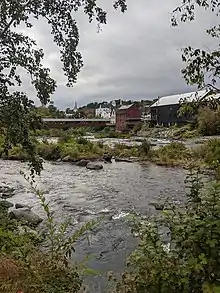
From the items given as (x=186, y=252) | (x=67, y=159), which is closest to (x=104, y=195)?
(x=186, y=252)

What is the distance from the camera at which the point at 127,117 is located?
7612 centimetres

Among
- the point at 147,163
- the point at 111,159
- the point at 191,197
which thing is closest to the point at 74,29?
the point at 191,197

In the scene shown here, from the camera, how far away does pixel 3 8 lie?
26.6ft

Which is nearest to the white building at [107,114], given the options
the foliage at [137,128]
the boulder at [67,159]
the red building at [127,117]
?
the red building at [127,117]

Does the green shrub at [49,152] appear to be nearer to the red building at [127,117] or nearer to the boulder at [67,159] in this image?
the boulder at [67,159]

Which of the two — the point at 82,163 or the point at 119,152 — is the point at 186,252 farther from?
the point at 119,152

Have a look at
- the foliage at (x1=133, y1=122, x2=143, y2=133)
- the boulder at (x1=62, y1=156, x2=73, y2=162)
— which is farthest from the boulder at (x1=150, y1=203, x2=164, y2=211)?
the foliage at (x1=133, y1=122, x2=143, y2=133)

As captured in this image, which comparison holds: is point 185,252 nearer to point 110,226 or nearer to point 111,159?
point 110,226

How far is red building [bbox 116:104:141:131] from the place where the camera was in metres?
72.8

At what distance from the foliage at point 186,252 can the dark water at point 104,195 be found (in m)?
2.16

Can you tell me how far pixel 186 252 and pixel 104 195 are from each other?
13.4 meters

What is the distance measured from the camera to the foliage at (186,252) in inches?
158

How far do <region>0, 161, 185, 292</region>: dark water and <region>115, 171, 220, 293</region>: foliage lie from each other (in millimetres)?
2159

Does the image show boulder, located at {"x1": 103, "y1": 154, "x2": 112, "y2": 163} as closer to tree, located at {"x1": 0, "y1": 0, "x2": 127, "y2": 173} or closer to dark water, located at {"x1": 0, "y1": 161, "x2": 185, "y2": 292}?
dark water, located at {"x1": 0, "y1": 161, "x2": 185, "y2": 292}
